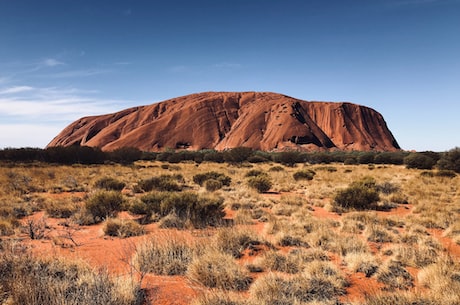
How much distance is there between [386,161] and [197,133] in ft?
212

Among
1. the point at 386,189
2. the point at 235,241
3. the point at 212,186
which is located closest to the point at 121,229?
the point at 235,241

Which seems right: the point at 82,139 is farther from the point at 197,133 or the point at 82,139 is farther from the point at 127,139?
the point at 197,133

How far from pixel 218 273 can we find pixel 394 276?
314cm

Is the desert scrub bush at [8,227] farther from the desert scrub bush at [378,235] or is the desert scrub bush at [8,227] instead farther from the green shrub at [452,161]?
the green shrub at [452,161]

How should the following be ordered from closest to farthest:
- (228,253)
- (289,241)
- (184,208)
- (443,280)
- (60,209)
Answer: (443,280)
(228,253)
(289,241)
(184,208)
(60,209)

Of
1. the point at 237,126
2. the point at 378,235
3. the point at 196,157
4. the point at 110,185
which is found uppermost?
the point at 237,126

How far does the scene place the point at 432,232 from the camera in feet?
27.7

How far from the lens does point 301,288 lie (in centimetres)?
430

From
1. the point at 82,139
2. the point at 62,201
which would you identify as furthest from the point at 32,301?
the point at 82,139

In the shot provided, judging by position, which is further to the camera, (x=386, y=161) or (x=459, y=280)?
(x=386, y=161)

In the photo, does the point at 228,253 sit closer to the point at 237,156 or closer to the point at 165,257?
the point at 165,257

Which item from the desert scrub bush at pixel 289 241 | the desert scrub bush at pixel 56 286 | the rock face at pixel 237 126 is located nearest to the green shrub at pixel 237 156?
the desert scrub bush at pixel 289 241

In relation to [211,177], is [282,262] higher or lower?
lower

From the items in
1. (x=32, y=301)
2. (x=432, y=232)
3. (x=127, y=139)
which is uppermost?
(x=127, y=139)
